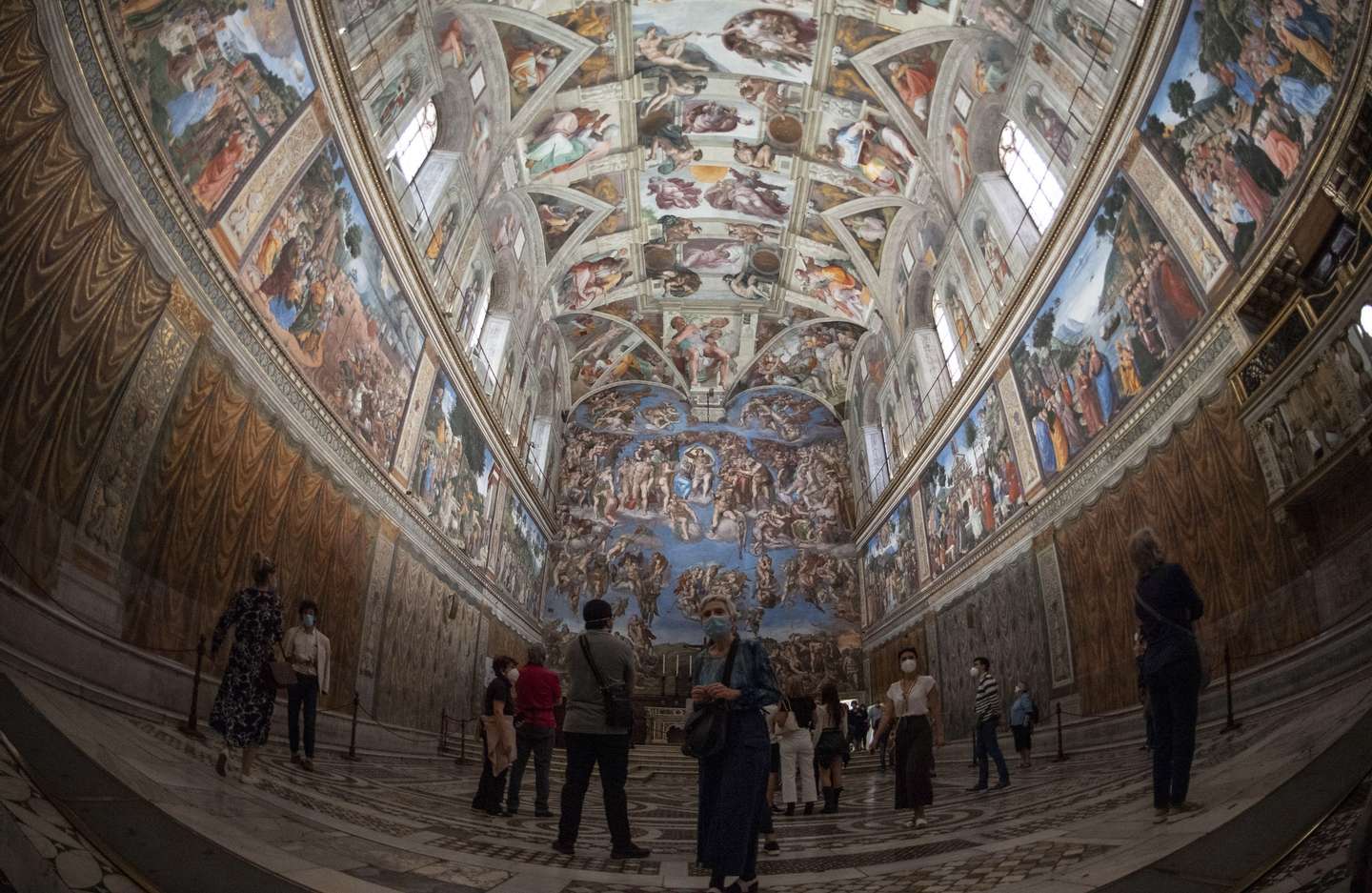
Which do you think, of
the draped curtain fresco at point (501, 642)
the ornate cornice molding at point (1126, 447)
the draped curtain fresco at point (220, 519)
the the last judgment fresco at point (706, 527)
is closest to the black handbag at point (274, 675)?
the draped curtain fresco at point (220, 519)

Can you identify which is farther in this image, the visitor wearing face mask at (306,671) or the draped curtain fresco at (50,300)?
the visitor wearing face mask at (306,671)

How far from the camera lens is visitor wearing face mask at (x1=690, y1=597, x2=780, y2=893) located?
3334mm

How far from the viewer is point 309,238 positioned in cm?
1053

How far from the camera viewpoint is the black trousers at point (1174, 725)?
4020mm

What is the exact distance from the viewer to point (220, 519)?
8.50 metres

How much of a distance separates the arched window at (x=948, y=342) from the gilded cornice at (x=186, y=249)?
12509 millimetres

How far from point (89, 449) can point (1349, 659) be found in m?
10.9

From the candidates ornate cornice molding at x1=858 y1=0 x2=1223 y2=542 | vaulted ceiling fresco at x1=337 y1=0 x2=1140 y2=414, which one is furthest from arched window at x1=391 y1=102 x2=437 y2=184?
ornate cornice molding at x1=858 y1=0 x2=1223 y2=542

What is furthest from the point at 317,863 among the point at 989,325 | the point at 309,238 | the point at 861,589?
the point at 861,589

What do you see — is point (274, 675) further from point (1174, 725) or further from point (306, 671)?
point (1174, 725)

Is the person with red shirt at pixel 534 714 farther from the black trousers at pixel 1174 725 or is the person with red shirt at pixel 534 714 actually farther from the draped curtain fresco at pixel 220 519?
the black trousers at pixel 1174 725

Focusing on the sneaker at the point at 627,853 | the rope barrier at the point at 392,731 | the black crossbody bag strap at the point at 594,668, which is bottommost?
the rope barrier at the point at 392,731

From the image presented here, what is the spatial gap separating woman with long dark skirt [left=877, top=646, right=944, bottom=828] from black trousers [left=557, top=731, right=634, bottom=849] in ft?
8.04

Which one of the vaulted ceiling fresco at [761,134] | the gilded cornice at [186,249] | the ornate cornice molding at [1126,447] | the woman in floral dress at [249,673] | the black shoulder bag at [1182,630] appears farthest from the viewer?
the vaulted ceiling fresco at [761,134]
